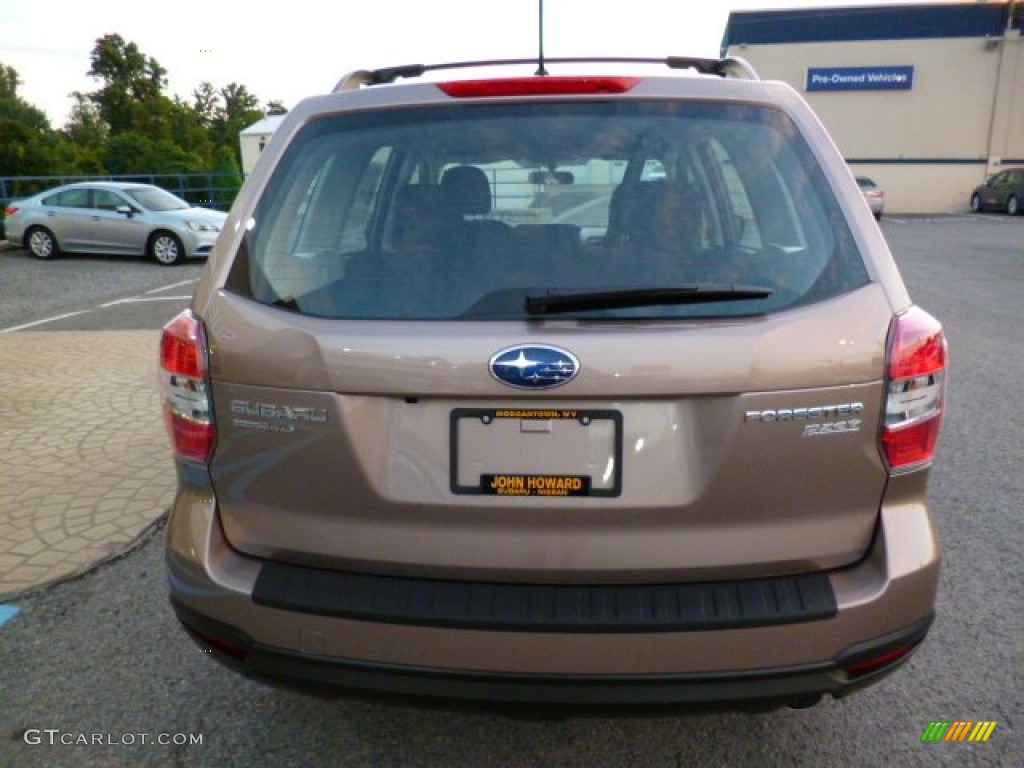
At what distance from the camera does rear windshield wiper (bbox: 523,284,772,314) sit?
74.8 inches


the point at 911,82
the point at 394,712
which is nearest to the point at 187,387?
the point at 394,712

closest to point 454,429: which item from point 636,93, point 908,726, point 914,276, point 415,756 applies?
point 636,93

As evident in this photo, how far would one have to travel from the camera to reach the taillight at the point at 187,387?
2059 millimetres

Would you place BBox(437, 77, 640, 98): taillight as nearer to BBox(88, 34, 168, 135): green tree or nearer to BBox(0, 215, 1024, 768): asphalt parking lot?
BBox(0, 215, 1024, 768): asphalt parking lot

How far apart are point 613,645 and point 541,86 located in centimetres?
134

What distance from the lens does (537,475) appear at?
1.89 m

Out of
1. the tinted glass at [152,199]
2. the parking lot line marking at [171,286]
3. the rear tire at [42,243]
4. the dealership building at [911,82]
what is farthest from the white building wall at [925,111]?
the parking lot line marking at [171,286]

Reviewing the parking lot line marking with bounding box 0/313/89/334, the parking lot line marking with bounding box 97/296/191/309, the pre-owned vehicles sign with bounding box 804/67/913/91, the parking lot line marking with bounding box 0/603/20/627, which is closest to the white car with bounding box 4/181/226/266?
the parking lot line marking with bounding box 97/296/191/309

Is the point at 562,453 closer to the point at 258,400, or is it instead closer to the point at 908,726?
the point at 258,400

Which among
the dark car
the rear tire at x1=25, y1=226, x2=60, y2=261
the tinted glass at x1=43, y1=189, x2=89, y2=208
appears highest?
the tinted glass at x1=43, y1=189, x2=89, y2=208

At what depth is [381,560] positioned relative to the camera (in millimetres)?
1968

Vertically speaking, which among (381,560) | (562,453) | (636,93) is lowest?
(381,560)

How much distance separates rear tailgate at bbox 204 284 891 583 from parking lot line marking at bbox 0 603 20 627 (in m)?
1.95

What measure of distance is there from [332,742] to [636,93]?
199cm
